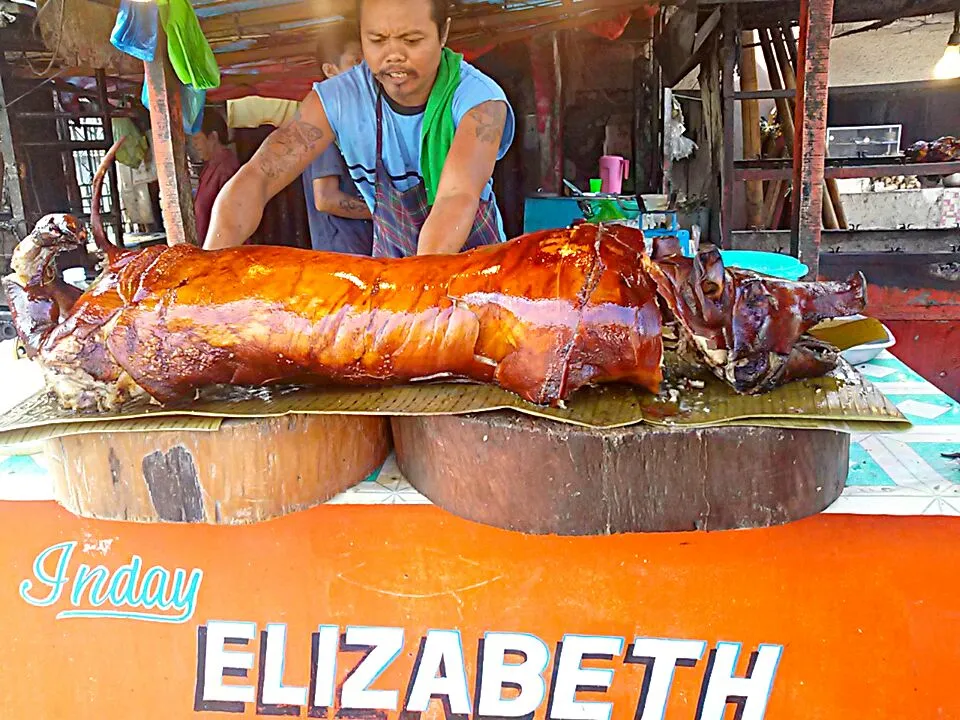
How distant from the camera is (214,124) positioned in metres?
7.64

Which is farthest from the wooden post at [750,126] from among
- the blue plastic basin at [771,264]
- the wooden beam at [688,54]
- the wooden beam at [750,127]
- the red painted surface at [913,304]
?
the blue plastic basin at [771,264]

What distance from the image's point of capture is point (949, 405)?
1921 millimetres

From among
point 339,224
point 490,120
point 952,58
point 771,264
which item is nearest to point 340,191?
point 339,224

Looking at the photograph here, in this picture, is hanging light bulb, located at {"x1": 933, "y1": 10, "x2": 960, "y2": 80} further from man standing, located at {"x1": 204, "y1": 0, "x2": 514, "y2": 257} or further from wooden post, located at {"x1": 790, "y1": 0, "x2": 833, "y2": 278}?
man standing, located at {"x1": 204, "y1": 0, "x2": 514, "y2": 257}

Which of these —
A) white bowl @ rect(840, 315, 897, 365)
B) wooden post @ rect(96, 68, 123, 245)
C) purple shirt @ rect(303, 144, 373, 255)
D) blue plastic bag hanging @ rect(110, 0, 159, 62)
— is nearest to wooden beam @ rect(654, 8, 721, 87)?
purple shirt @ rect(303, 144, 373, 255)

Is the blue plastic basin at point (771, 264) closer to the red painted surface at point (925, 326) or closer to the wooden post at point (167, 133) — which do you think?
the wooden post at point (167, 133)

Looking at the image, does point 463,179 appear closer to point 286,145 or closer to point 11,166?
point 286,145

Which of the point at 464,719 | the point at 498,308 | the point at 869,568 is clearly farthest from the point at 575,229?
the point at 464,719

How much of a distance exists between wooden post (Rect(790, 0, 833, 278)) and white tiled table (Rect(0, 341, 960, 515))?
58 centimetres

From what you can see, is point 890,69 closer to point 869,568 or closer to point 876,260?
point 876,260

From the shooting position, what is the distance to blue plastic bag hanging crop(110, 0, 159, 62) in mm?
2465

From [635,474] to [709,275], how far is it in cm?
41

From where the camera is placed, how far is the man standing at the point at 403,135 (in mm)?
2318

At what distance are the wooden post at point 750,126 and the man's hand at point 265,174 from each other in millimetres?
4885
